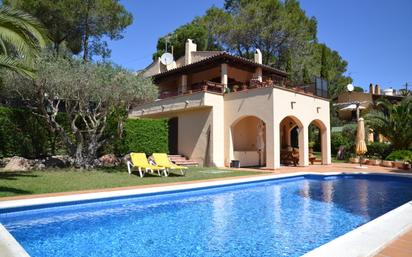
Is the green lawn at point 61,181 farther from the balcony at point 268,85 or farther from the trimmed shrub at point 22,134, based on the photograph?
the balcony at point 268,85

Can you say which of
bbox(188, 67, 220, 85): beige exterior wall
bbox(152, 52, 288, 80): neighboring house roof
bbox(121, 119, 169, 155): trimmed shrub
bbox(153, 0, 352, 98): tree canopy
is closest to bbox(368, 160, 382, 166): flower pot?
bbox(152, 52, 288, 80): neighboring house roof

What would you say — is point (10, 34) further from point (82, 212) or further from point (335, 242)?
point (335, 242)

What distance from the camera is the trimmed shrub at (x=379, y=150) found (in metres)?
22.8

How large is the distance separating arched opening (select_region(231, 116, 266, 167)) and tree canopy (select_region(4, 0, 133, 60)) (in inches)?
497

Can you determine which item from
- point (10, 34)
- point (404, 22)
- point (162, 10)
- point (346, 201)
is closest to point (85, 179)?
point (10, 34)

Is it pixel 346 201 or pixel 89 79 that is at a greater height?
pixel 89 79

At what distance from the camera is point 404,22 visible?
1934 cm

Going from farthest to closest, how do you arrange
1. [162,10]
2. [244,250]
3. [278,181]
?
[162,10] < [278,181] < [244,250]

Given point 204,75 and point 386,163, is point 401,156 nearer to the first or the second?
point 386,163

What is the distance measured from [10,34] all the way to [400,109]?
72.7 feet

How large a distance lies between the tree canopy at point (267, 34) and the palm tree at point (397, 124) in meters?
8.14

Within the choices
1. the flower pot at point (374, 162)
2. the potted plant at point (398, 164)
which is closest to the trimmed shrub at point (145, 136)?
the flower pot at point (374, 162)

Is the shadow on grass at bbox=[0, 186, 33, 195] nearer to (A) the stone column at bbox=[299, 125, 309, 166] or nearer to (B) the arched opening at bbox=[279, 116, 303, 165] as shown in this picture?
(B) the arched opening at bbox=[279, 116, 303, 165]

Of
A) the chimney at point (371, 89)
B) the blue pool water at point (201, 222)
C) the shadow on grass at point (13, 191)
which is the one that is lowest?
the blue pool water at point (201, 222)
